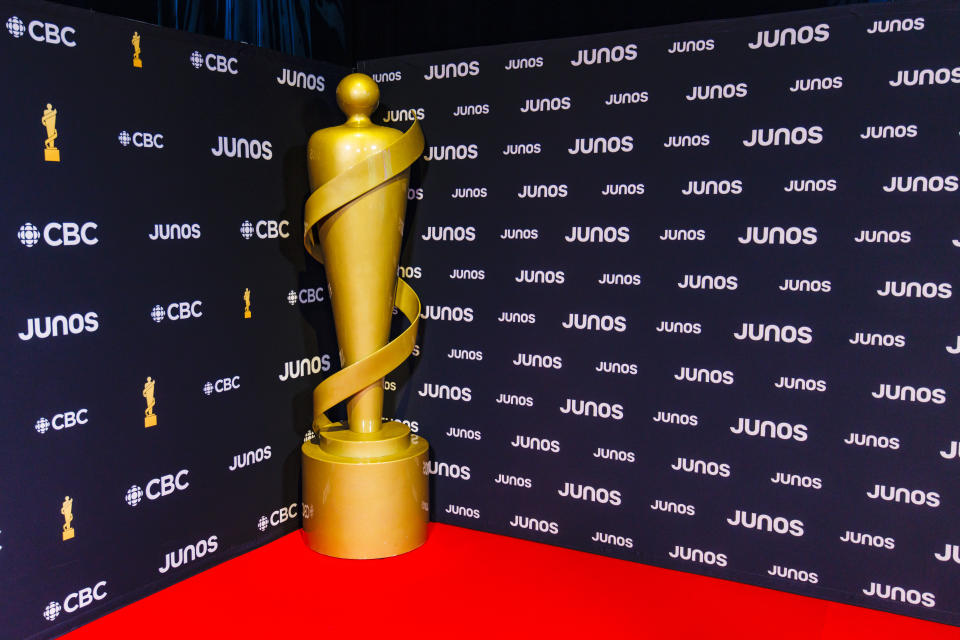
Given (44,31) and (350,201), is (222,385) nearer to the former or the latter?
(350,201)

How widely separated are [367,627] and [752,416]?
27.9 inches

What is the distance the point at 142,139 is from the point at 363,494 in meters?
0.69

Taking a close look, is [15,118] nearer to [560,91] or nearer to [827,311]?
[560,91]

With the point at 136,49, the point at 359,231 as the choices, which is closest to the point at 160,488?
the point at 359,231

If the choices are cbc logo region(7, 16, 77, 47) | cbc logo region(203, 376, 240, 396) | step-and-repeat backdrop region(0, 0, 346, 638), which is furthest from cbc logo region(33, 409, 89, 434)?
Answer: cbc logo region(7, 16, 77, 47)

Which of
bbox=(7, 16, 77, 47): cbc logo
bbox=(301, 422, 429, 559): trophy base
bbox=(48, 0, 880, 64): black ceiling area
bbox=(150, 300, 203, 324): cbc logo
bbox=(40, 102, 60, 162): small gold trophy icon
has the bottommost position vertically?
bbox=(301, 422, 429, 559): trophy base

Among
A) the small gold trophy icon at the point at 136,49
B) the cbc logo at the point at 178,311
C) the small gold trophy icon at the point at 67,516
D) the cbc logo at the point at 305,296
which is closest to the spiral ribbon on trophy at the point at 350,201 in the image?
the cbc logo at the point at 305,296

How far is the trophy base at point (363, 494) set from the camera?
1348mm

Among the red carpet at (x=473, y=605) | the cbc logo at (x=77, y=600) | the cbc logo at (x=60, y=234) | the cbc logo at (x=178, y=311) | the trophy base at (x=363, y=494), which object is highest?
the cbc logo at (x=60, y=234)

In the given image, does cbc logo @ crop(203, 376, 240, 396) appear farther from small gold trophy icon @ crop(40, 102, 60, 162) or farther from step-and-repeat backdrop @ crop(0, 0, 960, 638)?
small gold trophy icon @ crop(40, 102, 60, 162)

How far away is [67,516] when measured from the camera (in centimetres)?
112

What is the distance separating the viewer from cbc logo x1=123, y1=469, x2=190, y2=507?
121 cm

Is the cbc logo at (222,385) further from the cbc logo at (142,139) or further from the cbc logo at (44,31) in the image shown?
the cbc logo at (44,31)

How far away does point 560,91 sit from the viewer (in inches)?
53.6
